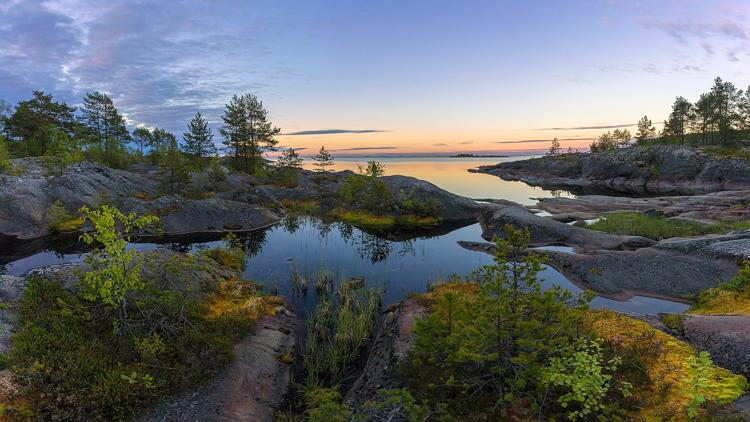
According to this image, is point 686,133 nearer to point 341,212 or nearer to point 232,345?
point 341,212

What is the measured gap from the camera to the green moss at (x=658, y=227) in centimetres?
2812

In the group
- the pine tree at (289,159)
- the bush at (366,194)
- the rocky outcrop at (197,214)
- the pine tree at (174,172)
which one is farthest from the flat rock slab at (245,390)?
the pine tree at (289,159)

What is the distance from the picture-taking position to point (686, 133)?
119125 mm

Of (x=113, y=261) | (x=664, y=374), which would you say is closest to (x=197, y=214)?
(x=113, y=261)

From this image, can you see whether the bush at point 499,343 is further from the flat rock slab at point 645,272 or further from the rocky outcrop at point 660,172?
the rocky outcrop at point 660,172

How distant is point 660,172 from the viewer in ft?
271

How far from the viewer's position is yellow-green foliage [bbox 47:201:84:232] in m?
30.2

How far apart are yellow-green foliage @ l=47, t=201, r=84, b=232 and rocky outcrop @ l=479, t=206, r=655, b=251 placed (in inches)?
1436

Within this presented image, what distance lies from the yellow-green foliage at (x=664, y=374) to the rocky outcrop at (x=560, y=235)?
13.2 meters

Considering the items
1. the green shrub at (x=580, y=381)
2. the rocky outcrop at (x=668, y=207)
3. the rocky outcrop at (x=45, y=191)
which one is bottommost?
the rocky outcrop at (x=668, y=207)

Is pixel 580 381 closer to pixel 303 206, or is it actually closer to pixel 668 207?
pixel 303 206

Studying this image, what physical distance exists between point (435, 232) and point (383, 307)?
18858mm

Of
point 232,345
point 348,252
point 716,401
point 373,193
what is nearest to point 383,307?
point 232,345

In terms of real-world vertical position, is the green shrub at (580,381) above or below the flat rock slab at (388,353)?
above
